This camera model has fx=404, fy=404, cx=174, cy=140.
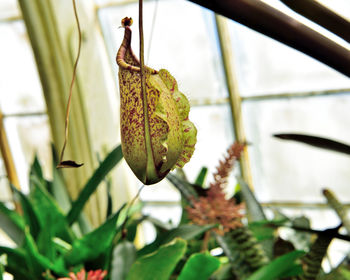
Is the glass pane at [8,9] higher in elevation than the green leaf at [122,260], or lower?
higher

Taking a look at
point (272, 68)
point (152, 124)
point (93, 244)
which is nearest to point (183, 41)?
point (272, 68)

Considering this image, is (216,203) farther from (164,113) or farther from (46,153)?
(46,153)

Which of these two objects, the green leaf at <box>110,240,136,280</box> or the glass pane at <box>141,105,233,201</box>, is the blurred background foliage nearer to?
the glass pane at <box>141,105,233,201</box>

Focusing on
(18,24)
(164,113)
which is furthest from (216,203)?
(18,24)

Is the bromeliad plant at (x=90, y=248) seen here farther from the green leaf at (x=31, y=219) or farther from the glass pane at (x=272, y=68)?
the glass pane at (x=272, y=68)

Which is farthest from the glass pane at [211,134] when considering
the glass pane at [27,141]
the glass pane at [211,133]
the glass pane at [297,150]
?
the glass pane at [27,141]

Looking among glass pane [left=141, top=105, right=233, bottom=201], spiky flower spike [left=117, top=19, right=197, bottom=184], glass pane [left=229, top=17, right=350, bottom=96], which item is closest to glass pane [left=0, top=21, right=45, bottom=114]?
glass pane [left=141, top=105, right=233, bottom=201]
